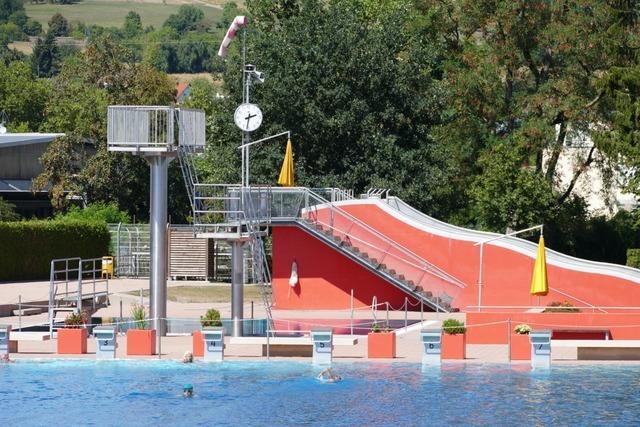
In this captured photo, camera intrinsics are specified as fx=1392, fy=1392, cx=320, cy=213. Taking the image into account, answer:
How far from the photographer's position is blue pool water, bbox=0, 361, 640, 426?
96.7ft

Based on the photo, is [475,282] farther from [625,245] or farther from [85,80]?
[85,80]

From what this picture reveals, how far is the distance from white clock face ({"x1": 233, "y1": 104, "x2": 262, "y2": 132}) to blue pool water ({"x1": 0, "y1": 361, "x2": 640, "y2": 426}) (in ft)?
34.4

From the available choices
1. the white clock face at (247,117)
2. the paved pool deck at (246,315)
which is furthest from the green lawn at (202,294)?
the white clock face at (247,117)

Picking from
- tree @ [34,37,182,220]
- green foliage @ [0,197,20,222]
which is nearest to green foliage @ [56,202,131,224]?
tree @ [34,37,182,220]

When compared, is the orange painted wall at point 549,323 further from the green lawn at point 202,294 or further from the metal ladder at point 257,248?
the green lawn at point 202,294

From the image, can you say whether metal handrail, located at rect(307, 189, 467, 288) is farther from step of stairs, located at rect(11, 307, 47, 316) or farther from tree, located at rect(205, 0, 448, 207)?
step of stairs, located at rect(11, 307, 47, 316)

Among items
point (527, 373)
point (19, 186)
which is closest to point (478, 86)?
point (19, 186)

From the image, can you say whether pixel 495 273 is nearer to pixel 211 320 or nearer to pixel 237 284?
pixel 237 284

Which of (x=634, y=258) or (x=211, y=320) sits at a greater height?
(x=634, y=258)

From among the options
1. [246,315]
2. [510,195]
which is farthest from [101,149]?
[246,315]

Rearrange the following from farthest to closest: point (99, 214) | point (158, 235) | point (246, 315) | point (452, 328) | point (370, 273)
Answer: point (99, 214)
point (370, 273)
point (246, 315)
point (158, 235)
point (452, 328)

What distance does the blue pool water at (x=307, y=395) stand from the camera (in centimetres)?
2948

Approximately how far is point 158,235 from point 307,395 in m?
8.96

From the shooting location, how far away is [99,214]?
67.6 m
